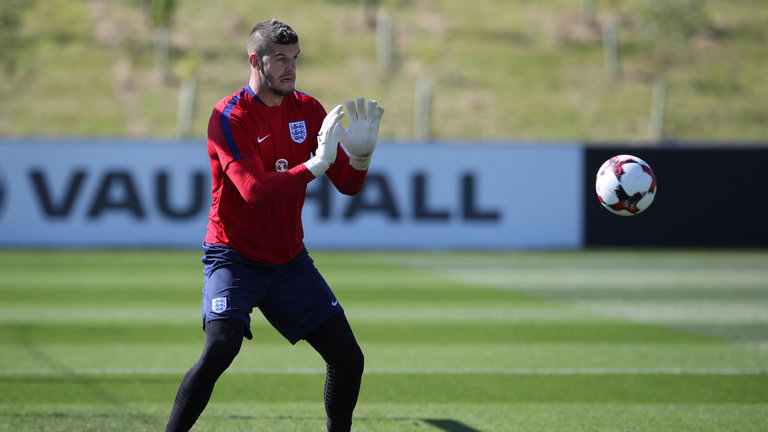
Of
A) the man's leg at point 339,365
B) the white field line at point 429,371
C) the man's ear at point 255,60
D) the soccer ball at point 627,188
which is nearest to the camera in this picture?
the man's ear at point 255,60

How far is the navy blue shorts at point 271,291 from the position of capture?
4.62 m

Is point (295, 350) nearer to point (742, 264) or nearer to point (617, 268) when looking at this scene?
point (617, 268)

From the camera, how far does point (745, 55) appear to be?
3912 cm

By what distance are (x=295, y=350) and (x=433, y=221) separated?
9294 millimetres

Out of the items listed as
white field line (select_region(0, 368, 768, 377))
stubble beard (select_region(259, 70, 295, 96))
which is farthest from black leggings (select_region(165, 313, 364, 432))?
white field line (select_region(0, 368, 768, 377))

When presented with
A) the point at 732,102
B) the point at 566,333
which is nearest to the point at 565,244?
the point at 566,333

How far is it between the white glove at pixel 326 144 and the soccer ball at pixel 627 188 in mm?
2069

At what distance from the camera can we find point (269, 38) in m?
4.57

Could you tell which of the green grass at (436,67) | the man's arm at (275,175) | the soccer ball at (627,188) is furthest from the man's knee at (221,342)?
the green grass at (436,67)

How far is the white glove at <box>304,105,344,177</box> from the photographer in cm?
449

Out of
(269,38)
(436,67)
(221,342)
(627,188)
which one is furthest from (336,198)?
(436,67)

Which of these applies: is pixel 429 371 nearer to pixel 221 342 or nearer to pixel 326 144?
pixel 221 342

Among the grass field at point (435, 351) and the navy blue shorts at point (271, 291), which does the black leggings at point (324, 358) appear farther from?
the grass field at point (435, 351)

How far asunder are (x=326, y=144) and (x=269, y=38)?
0.61m
